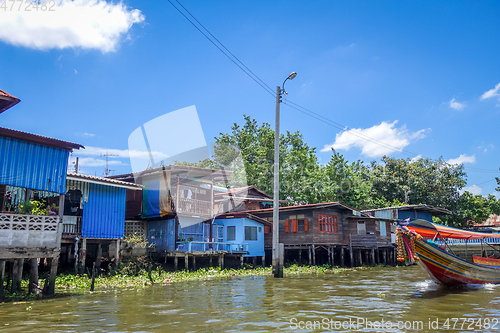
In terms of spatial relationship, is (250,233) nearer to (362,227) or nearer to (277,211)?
(277,211)

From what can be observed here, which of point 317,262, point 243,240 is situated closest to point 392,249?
point 317,262

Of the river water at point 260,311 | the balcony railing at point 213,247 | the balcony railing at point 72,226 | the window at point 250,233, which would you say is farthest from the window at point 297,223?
the balcony railing at point 72,226

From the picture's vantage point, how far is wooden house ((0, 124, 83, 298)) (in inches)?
430

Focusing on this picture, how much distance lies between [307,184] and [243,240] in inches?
561

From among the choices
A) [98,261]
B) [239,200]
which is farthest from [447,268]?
[239,200]

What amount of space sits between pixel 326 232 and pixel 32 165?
66.8ft

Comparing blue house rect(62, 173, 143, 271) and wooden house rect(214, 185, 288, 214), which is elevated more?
wooden house rect(214, 185, 288, 214)

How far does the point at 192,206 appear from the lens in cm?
2223

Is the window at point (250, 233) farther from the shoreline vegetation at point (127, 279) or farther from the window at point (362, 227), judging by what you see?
the window at point (362, 227)

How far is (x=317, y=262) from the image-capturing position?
1165 inches

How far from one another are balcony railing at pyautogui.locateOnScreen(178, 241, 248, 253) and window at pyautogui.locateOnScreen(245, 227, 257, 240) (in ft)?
2.18

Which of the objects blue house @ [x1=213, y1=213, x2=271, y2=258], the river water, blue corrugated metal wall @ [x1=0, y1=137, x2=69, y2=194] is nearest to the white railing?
blue corrugated metal wall @ [x1=0, y1=137, x2=69, y2=194]

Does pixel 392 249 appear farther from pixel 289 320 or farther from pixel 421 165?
pixel 289 320

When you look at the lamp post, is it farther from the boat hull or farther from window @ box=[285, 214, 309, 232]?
window @ box=[285, 214, 309, 232]
